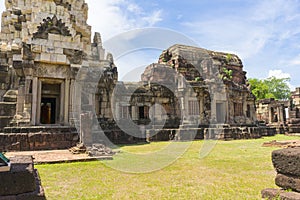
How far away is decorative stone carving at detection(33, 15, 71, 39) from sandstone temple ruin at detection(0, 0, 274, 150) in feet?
0.17

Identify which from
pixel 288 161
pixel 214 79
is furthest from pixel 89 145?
pixel 214 79

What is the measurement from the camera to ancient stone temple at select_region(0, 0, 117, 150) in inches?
458

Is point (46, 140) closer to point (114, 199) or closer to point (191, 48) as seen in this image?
point (114, 199)

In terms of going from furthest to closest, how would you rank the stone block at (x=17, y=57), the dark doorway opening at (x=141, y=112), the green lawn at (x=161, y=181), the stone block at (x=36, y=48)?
the dark doorway opening at (x=141, y=112)
the stone block at (x=17, y=57)
the stone block at (x=36, y=48)
the green lawn at (x=161, y=181)

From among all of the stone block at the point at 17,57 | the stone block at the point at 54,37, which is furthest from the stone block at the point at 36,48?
the stone block at the point at 17,57

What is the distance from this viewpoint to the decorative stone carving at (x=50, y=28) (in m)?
12.3

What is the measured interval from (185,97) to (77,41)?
9.83 meters

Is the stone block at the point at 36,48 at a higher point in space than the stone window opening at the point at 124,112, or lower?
higher

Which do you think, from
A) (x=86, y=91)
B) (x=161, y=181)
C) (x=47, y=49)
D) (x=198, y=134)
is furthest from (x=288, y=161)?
(x=198, y=134)

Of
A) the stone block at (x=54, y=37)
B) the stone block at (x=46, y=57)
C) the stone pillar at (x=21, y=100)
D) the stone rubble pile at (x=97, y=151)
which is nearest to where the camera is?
the stone rubble pile at (x=97, y=151)

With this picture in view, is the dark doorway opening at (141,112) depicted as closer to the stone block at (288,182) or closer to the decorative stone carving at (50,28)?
the decorative stone carving at (50,28)

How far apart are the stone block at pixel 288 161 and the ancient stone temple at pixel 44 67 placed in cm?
920

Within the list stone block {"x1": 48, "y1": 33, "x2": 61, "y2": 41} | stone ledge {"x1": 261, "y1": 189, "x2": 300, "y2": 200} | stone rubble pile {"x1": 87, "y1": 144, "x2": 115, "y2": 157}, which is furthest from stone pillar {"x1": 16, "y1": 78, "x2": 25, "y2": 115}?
stone ledge {"x1": 261, "y1": 189, "x2": 300, "y2": 200}

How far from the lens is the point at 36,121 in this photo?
1174 cm
